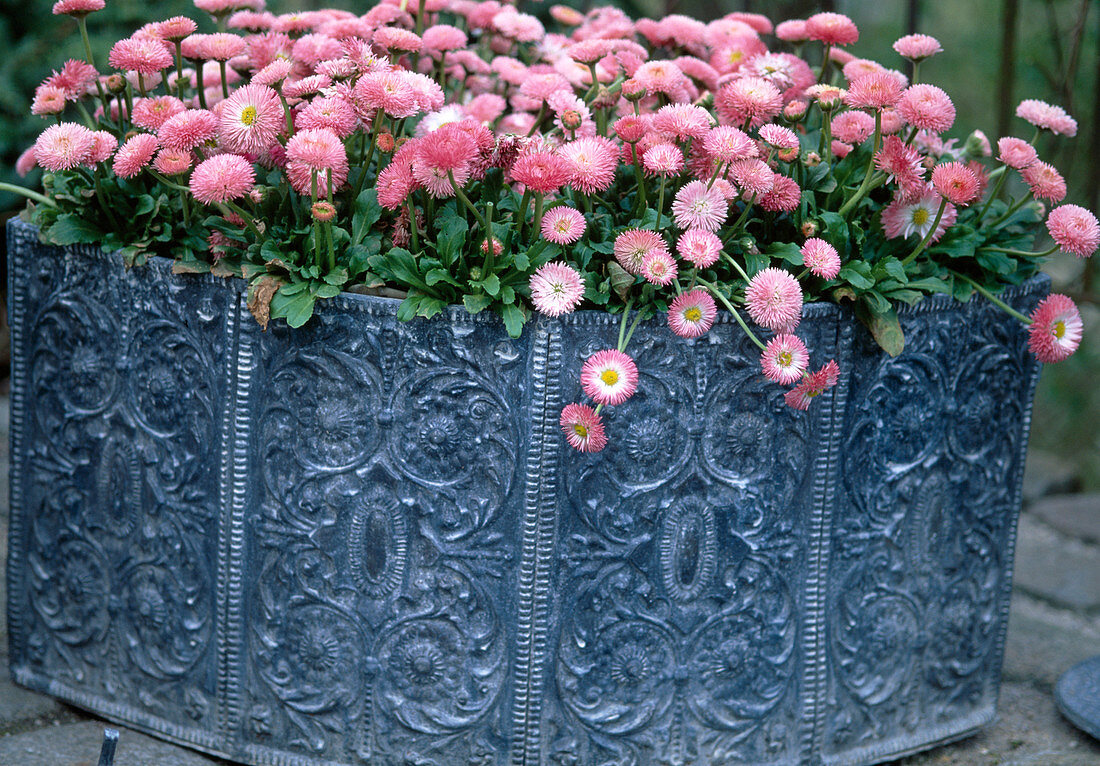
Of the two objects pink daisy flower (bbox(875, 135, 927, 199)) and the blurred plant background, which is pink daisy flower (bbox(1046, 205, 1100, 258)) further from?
the blurred plant background

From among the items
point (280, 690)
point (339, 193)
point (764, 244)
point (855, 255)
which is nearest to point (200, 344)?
point (339, 193)

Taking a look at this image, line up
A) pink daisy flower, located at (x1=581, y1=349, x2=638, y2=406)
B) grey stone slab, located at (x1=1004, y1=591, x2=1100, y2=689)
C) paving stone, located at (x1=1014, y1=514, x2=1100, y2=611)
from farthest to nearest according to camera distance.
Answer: paving stone, located at (x1=1014, y1=514, x2=1100, y2=611)
grey stone slab, located at (x1=1004, y1=591, x2=1100, y2=689)
pink daisy flower, located at (x1=581, y1=349, x2=638, y2=406)

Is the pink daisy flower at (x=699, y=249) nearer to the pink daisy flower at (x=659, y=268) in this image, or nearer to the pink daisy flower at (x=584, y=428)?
the pink daisy flower at (x=659, y=268)

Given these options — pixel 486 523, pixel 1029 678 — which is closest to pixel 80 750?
pixel 486 523

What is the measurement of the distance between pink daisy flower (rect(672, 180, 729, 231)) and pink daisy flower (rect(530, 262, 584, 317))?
16 centimetres

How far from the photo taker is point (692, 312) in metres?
1.34

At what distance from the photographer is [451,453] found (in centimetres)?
141

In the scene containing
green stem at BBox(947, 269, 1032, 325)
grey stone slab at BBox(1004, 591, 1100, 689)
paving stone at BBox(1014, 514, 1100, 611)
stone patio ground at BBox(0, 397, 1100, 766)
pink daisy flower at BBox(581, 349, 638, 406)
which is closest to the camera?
pink daisy flower at BBox(581, 349, 638, 406)

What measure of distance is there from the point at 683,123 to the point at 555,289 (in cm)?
29

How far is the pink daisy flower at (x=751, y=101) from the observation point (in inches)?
58.2

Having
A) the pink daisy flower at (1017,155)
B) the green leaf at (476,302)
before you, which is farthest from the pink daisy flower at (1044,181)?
the green leaf at (476,302)

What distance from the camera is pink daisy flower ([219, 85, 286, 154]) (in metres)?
1.41

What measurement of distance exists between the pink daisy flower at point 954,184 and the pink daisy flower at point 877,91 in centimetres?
11

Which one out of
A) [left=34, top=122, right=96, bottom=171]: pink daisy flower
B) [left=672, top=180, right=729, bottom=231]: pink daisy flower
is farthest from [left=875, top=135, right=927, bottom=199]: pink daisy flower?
[left=34, top=122, right=96, bottom=171]: pink daisy flower
